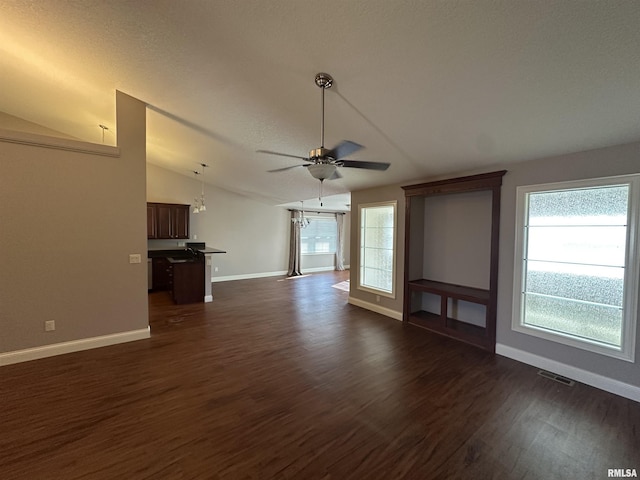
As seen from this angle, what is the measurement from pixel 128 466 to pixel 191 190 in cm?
710

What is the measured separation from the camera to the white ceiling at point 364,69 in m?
1.73

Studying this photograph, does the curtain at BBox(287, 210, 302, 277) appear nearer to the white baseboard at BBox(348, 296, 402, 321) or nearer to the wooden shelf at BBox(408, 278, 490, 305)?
the white baseboard at BBox(348, 296, 402, 321)

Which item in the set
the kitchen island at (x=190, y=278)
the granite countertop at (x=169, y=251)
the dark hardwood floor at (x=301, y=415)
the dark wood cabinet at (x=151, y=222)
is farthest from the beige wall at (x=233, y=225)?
the dark hardwood floor at (x=301, y=415)

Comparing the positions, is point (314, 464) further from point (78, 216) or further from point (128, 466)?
point (78, 216)

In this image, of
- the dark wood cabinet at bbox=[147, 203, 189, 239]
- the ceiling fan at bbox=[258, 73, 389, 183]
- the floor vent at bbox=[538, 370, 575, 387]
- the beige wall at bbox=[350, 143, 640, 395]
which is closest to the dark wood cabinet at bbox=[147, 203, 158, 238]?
the dark wood cabinet at bbox=[147, 203, 189, 239]

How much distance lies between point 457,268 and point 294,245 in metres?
6.16

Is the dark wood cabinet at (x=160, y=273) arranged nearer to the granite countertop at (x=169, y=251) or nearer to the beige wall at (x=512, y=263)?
the granite countertop at (x=169, y=251)

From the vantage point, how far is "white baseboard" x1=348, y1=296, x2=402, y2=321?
5.04 meters

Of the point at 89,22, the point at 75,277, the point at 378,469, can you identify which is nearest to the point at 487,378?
the point at 378,469

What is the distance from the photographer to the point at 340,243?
36.5ft

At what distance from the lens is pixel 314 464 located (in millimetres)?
1838

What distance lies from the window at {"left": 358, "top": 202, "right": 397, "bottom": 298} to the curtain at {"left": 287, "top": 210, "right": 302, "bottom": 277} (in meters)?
4.25

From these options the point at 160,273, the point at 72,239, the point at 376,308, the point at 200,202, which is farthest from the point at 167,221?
the point at 376,308

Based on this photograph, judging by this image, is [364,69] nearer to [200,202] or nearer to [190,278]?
[190,278]
